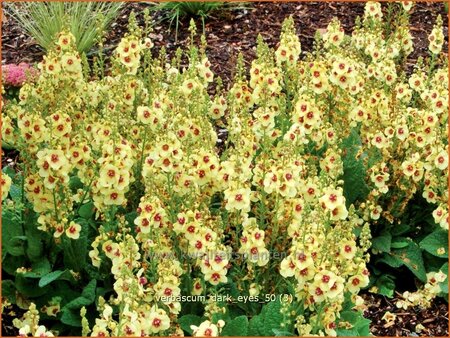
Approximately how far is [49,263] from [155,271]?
706mm

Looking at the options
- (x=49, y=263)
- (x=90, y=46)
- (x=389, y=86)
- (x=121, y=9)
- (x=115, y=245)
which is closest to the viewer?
(x=115, y=245)

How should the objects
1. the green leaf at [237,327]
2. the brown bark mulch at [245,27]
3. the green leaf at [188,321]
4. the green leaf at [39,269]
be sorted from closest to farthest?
the green leaf at [237,327] → the green leaf at [188,321] → the green leaf at [39,269] → the brown bark mulch at [245,27]

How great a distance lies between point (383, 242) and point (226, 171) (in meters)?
1.21

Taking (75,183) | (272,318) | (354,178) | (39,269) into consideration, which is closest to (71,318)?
(39,269)

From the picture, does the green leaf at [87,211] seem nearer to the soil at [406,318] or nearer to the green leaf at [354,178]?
the green leaf at [354,178]

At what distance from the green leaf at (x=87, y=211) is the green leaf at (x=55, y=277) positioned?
36cm

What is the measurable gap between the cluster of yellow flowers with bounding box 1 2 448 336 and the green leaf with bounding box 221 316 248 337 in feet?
0.50

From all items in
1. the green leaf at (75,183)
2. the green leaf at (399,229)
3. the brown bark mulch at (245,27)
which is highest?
the brown bark mulch at (245,27)

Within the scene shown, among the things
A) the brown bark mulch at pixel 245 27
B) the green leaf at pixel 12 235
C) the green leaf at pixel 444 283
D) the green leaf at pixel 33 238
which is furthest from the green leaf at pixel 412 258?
the brown bark mulch at pixel 245 27

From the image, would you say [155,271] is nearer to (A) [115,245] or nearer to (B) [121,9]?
(A) [115,245]

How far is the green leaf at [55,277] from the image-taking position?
379 centimetres

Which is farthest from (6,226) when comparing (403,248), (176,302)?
(403,248)

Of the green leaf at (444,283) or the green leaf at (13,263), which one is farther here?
the green leaf at (444,283)

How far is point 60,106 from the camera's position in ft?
13.5
